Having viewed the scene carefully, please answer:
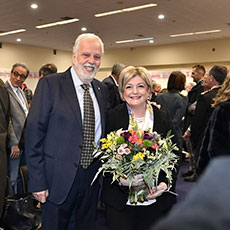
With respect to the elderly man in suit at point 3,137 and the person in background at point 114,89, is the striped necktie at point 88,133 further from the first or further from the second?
the person in background at point 114,89

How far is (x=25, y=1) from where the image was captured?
28.3ft

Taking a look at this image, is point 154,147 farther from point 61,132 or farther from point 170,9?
point 170,9

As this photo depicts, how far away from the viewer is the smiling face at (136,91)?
2119 mm

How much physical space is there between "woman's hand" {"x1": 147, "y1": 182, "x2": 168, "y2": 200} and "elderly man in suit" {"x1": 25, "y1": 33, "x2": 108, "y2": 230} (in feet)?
1.45

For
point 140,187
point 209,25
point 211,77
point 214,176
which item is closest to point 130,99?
point 140,187

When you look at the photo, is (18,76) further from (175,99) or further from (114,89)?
(175,99)

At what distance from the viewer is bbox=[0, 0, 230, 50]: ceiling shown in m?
8.84

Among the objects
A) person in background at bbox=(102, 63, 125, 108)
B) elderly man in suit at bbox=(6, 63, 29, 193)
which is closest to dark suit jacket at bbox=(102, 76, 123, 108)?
person in background at bbox=(102, 63, 125, 108)

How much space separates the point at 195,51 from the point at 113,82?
1226 centimetres

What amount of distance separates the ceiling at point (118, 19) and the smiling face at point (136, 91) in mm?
7036

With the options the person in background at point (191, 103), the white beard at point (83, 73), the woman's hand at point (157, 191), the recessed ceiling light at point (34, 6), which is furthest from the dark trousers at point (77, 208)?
the recessed ceiling light at point (34, 6)

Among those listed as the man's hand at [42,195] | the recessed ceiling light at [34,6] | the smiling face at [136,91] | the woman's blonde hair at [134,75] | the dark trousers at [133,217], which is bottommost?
the dark trousers at [133,217]

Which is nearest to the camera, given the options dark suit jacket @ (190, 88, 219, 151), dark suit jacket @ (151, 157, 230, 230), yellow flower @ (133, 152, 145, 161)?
dark suit jacket @ (151, 157, 230, 230)

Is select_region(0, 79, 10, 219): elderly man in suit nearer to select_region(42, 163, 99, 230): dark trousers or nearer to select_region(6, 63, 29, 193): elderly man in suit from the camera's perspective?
select_region(42, 163, 99, 230): dark trousers
